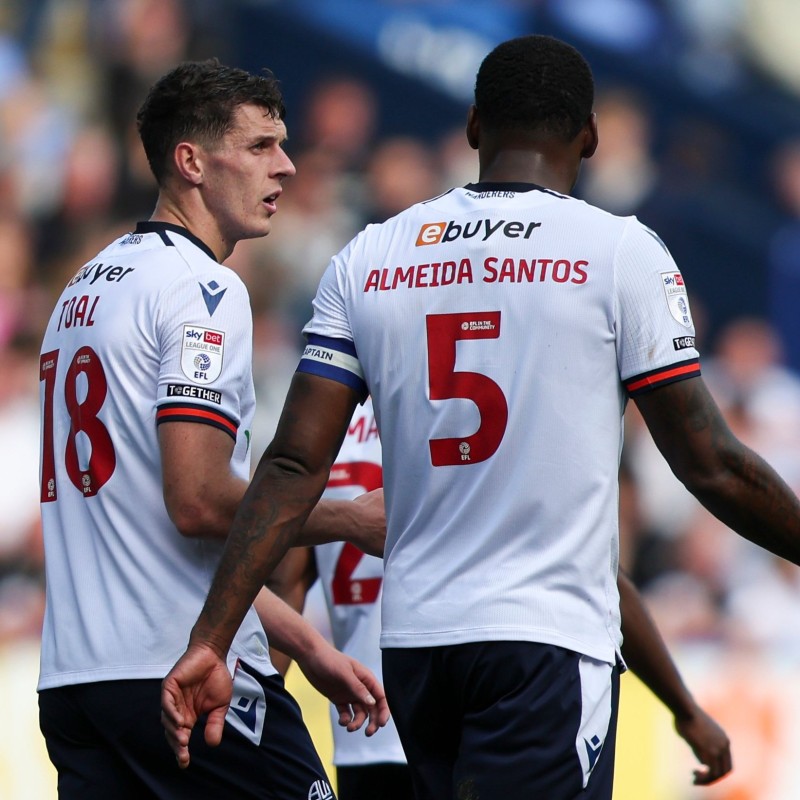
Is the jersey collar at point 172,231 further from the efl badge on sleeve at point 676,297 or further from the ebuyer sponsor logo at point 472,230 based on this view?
the efl badge on sleeve at point 676,297

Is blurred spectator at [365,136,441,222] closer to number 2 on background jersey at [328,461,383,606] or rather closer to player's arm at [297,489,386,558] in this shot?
number 2 on background jersey at [328,461,383,606]

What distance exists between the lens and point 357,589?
455 cm

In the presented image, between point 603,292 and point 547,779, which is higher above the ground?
point 603,292

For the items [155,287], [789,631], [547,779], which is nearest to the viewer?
[547,779]

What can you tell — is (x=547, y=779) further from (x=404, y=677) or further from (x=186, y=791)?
(x=186, y=791)

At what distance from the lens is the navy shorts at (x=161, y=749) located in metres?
3.21

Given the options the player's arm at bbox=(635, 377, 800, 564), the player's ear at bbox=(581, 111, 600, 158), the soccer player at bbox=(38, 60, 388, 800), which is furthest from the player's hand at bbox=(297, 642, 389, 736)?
the player's ear at bbox=(581, 111, 600, 158)

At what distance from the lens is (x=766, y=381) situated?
36.7ft

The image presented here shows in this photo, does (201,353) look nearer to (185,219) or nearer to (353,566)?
(185,219)

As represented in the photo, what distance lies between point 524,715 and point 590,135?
124 centimetres

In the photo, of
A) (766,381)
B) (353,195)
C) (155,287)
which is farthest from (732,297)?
(155,287)

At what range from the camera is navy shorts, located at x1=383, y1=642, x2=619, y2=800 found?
9.16ft

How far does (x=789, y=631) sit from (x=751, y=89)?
572cm

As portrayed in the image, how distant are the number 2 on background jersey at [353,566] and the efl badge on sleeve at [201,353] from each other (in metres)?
1.33
